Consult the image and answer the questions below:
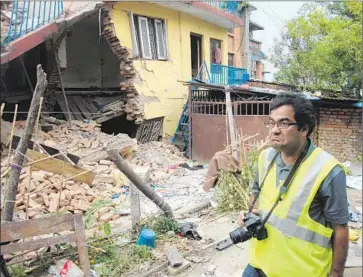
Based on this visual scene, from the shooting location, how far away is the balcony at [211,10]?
38.6 feet

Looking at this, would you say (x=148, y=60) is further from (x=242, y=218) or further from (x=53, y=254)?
(x=242, y=218)

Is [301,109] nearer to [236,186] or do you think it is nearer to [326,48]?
[236,186]

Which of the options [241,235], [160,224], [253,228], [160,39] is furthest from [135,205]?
[160,39]

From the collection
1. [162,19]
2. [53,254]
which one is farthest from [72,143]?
[162,19]

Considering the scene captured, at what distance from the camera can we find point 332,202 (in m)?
1.87

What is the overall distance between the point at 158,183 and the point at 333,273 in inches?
247

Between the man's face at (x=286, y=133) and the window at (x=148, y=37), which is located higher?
the window at (x=148, y=37)

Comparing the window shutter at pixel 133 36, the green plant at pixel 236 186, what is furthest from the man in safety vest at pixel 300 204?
the window shutter at pixel 133 36

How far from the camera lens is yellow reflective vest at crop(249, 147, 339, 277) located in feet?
6.35

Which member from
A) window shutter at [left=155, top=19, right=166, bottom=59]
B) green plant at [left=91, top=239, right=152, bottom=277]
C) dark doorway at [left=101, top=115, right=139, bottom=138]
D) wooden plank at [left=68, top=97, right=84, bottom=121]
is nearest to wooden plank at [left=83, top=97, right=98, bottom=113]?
wooden plank at [left=68, top=97, right=84, bottom=121]

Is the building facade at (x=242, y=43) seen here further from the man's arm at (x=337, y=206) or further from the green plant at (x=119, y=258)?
the man's arm at (x=337, y=206)

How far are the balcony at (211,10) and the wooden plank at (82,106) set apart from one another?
12.5 feet

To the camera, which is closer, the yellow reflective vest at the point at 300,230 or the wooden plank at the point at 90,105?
the yellow reflective vest at the point at 300,230

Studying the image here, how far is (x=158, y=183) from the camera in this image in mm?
8117
